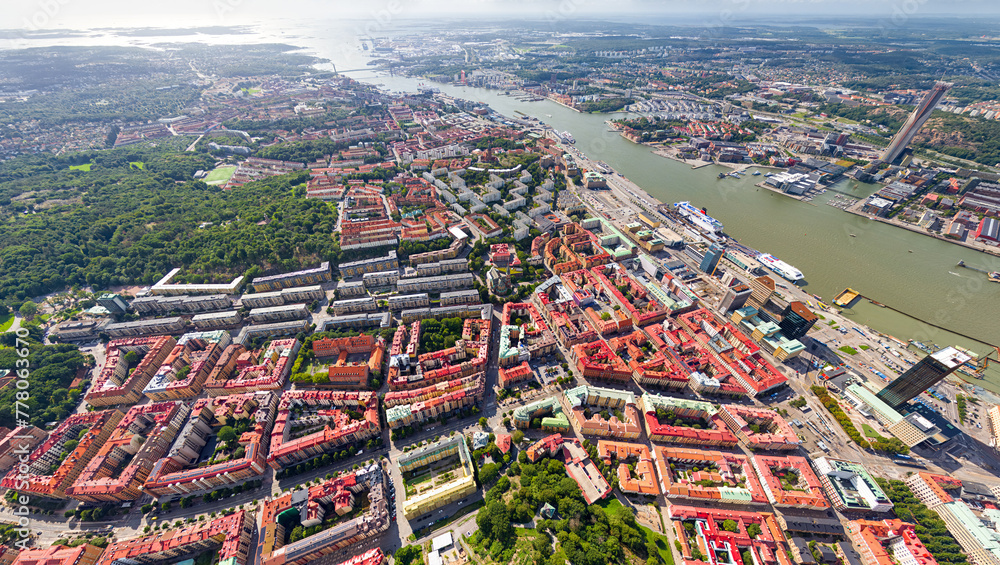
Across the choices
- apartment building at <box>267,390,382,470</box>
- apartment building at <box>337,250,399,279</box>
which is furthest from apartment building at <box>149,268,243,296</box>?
apartment building at <box>267,390,382,470</box>

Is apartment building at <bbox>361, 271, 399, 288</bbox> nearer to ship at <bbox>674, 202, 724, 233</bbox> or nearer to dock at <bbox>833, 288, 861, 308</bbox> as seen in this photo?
ship at <bbox>674, 202, 724, 233</bbox>

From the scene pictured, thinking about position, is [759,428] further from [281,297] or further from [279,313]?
[281,297]

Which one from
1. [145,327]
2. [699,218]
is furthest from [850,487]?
[145,327]

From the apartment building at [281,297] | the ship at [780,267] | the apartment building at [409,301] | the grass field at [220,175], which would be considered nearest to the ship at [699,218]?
the ship at [780,267]

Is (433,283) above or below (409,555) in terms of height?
above

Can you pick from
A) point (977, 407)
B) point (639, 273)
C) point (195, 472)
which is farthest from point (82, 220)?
point (977, 407)

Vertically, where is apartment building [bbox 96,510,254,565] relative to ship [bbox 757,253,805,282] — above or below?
below
